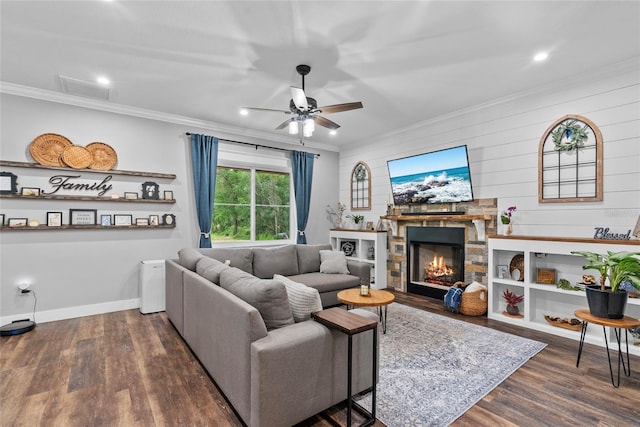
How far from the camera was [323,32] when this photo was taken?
2.63m

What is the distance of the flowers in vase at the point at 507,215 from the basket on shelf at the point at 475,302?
37.1 inches

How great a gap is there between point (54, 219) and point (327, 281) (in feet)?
11.7

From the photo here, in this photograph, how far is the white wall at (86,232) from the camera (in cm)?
369

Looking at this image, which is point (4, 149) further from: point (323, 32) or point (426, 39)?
point (426, 39)

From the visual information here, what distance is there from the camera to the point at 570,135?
11.5 feet

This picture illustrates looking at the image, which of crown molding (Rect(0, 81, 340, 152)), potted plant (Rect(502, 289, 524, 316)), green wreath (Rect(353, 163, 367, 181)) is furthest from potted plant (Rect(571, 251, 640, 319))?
crown molding (Rect(0, 81, 340, 152))

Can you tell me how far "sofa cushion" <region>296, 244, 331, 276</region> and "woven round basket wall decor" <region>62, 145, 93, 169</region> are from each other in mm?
3097

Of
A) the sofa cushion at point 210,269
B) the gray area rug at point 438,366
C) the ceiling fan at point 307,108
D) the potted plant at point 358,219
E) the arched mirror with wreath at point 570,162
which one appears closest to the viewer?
the gray area rug at point 438,366

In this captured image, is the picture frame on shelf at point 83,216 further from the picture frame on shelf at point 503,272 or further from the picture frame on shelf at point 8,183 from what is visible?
the picture frame on shelf at point 503,272

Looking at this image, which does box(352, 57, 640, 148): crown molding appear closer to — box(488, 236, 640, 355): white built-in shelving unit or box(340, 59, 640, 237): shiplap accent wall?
box(340, 59, 640, 237): shiplap accent wall

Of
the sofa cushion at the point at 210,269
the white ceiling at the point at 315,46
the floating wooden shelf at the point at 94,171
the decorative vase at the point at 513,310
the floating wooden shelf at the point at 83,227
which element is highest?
the white ceiling at the point at 315,46

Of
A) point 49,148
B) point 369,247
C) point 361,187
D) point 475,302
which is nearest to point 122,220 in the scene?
point 49,148

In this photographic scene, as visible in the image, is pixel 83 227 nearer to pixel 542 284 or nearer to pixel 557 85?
pixel 542 284

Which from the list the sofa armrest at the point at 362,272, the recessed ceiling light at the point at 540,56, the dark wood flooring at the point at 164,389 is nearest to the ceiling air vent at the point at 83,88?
the dark wood flooring at the point at 164,389
